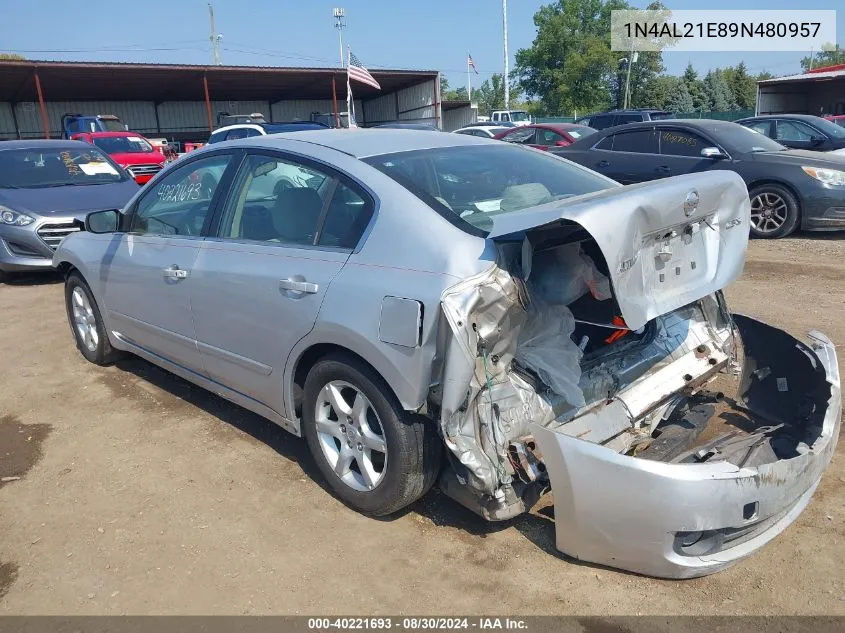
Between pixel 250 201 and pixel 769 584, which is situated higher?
pixel 250 201

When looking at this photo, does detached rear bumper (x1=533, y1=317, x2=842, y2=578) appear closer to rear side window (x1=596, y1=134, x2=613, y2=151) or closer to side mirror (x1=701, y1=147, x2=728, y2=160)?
side mirror (x1=701, y1=147, x2=728, y2=160)

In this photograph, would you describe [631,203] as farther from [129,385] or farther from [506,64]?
[506,64]

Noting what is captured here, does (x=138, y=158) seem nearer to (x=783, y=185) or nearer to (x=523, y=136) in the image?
(x=523, y=136)

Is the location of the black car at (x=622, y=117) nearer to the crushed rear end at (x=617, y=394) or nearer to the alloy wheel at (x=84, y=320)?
the alloy wheel at (x=84, y=320)

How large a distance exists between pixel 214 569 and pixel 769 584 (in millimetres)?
2173

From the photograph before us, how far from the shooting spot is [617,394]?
310 centimetres

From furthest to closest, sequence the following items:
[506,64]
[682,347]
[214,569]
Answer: [506,64] < [682,347] < [214,569]

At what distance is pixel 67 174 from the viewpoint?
912 centimetres

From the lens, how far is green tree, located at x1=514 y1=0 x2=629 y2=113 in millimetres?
57000

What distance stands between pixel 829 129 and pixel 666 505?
12615mm

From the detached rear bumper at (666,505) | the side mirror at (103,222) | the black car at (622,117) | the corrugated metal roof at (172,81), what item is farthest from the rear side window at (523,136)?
the corrugated metal roof at (172,81)

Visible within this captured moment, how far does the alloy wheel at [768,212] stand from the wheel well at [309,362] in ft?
25.3

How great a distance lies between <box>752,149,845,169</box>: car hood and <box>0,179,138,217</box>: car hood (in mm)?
8096

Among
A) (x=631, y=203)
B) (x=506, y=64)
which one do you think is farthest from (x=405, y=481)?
(x=506, y=64)
